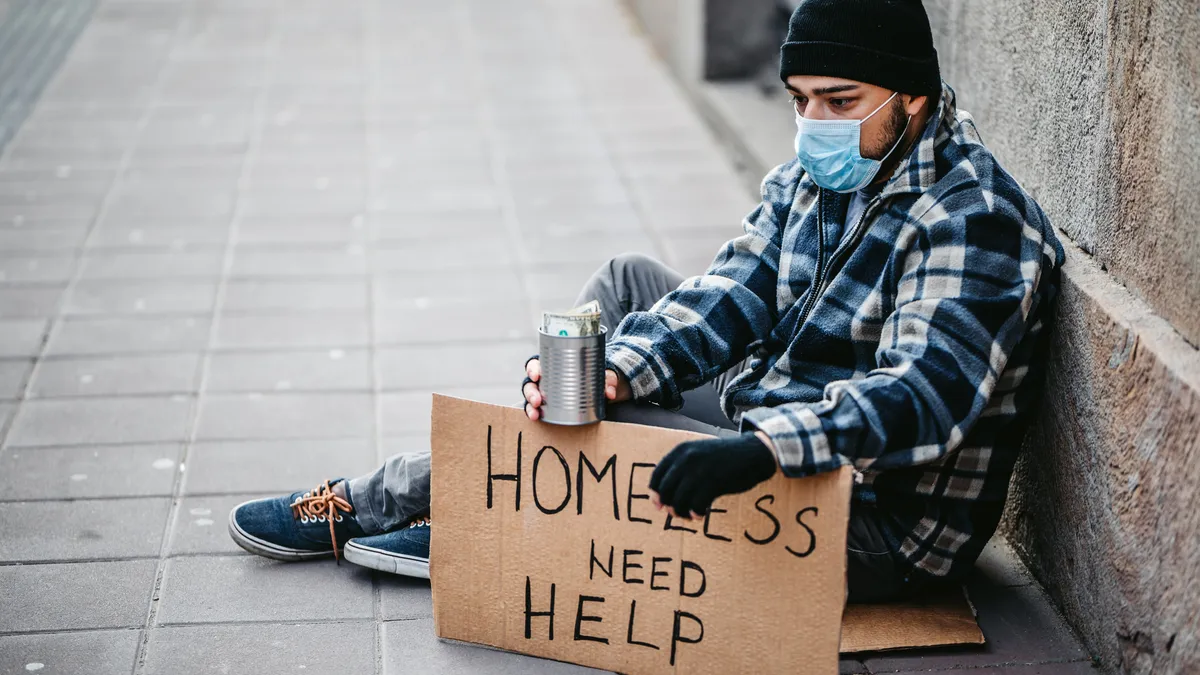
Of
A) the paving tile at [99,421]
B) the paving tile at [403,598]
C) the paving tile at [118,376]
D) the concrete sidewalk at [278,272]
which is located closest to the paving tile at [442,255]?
the concrete sidewalk at [278,272]

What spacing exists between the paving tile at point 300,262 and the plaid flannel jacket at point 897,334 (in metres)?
2.38

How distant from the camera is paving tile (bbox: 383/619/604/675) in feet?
8.72

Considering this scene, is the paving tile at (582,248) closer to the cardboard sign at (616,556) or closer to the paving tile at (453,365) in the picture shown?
the paving tile at (453,365)

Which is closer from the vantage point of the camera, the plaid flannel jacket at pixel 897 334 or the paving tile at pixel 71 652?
the plaid flannel jacket at pixel 897 334

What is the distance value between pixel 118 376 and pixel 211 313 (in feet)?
1.83

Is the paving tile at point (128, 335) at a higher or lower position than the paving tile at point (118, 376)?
higher

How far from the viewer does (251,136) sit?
659cm

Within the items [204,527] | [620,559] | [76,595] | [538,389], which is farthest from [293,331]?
[620,559]

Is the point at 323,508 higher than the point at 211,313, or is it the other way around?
the point at 323,508

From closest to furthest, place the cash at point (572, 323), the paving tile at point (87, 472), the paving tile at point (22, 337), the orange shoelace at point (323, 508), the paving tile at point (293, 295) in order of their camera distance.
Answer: the cash at point (572, 323) → the orange shoelace at point (323, 508) → the paving tile at point (87, 472) → the paving tile at point (22, 337) → the paving tile at point (293, 295)

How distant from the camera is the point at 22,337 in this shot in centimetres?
436

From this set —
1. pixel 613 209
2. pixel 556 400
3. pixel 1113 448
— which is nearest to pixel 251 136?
pixel 613 209

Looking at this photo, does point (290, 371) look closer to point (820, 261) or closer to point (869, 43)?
point (820, 261)

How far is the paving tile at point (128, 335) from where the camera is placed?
4301mm
